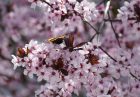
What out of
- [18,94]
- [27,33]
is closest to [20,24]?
[27,33]

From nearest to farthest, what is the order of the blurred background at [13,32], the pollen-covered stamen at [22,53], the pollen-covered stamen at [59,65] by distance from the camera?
the pollen-covered stamen at [59,65], the pollen-covered stamen at [22,53], the blurred background at [13,32]

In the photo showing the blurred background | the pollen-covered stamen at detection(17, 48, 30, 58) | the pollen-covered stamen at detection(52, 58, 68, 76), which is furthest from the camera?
the blurred background

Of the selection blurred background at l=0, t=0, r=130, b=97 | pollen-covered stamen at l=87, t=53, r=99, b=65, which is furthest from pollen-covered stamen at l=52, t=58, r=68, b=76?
blurred background at l=0, t=0, r=130, b=97

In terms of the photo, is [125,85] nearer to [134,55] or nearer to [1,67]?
[134,55]

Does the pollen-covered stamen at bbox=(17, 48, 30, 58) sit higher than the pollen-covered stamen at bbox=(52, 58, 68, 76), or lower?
higher

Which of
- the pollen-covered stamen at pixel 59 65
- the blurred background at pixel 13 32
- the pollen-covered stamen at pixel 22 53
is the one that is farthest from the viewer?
the blurred background at pixel 13 32

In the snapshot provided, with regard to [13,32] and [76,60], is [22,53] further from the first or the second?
[13,32]

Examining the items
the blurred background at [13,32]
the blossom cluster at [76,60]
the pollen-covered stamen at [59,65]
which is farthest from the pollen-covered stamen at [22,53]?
the blurred background at [13,32]

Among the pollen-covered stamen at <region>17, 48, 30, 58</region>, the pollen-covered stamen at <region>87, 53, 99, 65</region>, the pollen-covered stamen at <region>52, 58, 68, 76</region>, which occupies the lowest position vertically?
the pollen-covered stamen at <region>87, 53, 99, 65</region>

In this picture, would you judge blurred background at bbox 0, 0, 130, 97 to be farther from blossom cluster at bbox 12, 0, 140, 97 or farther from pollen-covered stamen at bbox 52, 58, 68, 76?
pollen-covered stamen at bbox 52, 58, 68, 76

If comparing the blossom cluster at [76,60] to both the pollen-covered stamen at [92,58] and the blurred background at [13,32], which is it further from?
the blurred background at [13,32]

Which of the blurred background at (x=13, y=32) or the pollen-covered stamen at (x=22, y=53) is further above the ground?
the blurred background at (x=13, y=32)

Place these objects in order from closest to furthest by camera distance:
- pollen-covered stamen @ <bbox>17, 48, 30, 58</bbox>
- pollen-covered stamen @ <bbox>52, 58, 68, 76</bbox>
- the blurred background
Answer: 1. pollen-covered stamen @ <bbox>52, 58, 68, 76</bbox>
2. pollen-covered stamen @ <bbox>17, 48, 30, 58</bbox>
3. the blurred background
